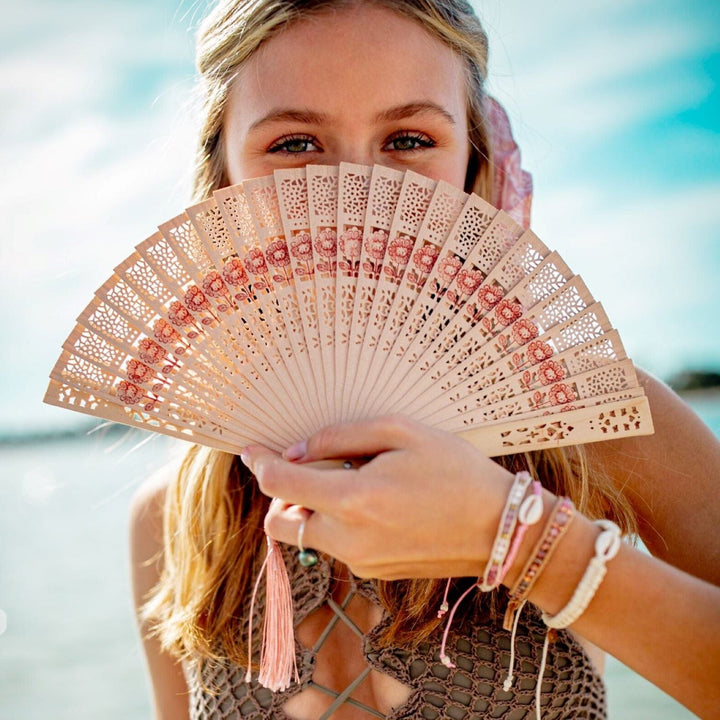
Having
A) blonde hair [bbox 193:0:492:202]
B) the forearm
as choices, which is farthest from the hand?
blonde hair [bbox 193:0:492:202]

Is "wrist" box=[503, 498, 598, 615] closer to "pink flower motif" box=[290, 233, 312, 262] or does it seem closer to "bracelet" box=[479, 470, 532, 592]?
"bracelet" box=[479, 470, 532, 592]

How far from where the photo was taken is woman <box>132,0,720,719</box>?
55.2 inches

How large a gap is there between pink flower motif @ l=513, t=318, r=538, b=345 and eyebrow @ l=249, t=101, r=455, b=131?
0.65 meters

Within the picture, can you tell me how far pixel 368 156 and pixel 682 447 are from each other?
3.75 feet

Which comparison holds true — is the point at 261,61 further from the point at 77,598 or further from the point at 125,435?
the point at 77,598

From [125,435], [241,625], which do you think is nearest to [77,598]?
[125,435]

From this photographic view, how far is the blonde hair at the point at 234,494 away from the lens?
201 centimetres

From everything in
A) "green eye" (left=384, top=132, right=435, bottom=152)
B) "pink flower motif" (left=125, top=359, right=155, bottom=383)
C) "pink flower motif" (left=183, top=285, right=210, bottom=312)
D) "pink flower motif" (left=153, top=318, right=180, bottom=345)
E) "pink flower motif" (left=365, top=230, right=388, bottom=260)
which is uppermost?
"green eye" (left=384, top=132, right=435, bottom=152)

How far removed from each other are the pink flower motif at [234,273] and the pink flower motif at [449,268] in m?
0.48

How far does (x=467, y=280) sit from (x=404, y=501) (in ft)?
2.17

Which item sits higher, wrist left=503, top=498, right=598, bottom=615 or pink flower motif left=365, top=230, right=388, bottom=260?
pink flower motif left=365, top=230, right=388, bottom=260

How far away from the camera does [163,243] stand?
1.81m

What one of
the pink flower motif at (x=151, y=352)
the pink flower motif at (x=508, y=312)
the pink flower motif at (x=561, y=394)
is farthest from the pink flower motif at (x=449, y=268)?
the pink flower motif at (x=151, y=352)

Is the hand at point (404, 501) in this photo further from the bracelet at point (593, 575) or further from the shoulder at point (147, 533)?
the shoulder at point (147, 533)
